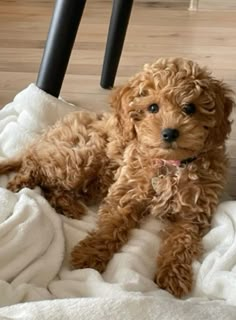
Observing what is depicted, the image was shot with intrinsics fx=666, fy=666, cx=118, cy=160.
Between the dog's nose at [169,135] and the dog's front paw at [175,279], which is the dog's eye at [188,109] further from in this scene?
the dog's front paw at [175,279]

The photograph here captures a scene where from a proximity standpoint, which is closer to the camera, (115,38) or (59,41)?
(59,41)

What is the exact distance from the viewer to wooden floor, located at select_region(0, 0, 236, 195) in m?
2.69

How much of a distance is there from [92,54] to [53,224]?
138cm

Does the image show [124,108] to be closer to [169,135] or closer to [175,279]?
[169,135]

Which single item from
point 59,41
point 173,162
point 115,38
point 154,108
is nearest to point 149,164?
A: point 173,162

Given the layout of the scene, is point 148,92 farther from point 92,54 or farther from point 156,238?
point 92,54

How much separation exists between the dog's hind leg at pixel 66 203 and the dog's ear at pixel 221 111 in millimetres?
425

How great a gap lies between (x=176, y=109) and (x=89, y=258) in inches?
16.4

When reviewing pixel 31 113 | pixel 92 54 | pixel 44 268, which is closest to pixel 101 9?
pixel 92 54

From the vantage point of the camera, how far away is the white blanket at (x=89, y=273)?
1.33m

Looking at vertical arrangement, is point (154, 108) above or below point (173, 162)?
above

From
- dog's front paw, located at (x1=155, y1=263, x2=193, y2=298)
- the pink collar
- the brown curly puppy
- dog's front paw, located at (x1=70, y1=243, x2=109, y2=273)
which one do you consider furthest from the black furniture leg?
dog's front paw, located at (x1=155, y1=263, x2=193, y2=298)

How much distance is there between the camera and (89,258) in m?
1.61

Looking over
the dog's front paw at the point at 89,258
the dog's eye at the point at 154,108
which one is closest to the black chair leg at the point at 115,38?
the dog's eye at the point at 154,108
